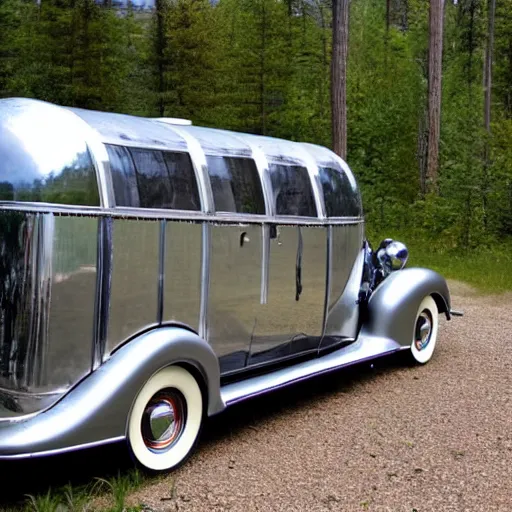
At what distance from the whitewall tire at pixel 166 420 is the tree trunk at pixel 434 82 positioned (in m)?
17.0

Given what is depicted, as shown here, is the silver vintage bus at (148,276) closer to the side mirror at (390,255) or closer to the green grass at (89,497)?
the green grass at (89,497)

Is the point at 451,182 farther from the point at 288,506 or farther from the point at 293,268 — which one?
the point at 288,506

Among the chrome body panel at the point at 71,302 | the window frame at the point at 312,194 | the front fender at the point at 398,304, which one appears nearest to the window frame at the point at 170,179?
the chrome body panel at the point at 71,302

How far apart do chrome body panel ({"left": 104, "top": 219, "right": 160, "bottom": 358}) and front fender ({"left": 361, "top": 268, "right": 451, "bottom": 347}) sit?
2633mm

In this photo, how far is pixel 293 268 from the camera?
5.31 m

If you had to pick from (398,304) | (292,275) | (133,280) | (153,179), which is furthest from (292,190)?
(133,280)

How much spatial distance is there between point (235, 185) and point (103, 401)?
1736 millimetres

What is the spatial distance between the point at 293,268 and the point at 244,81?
74.3ft

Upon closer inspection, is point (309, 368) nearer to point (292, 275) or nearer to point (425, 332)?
point (292, 275)

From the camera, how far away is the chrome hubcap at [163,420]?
13.5ft

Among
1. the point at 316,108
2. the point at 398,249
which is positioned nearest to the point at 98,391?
the point at 398,249

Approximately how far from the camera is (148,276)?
4148mm

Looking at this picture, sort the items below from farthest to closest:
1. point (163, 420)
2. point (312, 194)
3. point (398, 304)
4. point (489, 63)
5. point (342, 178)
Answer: point (489, 63) → point (398, 304) → point (342, 178) → point (312, 194) → point (163, 420)

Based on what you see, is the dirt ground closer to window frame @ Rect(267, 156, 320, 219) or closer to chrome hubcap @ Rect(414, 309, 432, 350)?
chrome hubcap @ Rect(414, 309, 432, 350)
